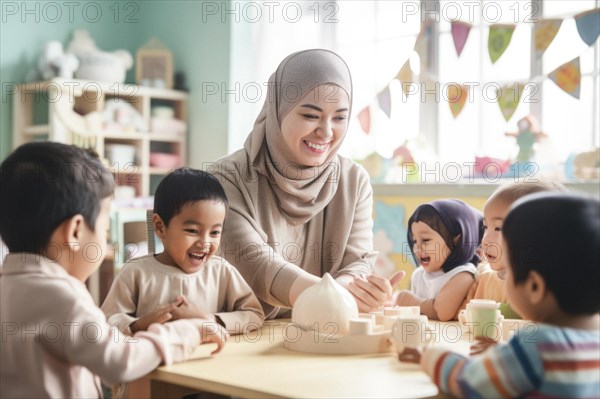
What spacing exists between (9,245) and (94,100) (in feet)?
11.5

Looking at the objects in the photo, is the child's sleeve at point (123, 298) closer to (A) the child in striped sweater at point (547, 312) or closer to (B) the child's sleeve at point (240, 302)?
(B) the child's sleeve at point (240, 302)

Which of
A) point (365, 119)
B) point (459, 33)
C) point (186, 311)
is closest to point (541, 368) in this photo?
point (186, 311)

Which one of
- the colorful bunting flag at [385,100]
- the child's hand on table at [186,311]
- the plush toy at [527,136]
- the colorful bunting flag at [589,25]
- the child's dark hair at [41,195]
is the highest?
the colorful bunting flag at [589,25]

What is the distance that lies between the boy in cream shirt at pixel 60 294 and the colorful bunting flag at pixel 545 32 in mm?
2370

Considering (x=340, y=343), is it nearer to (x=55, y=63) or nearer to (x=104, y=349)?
(x=104, y=349)

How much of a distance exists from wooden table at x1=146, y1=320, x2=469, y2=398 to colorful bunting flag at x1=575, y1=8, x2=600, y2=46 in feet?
6.65

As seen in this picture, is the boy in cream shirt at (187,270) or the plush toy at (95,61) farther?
the plush toy at (95,61)

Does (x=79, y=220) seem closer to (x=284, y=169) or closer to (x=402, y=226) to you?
(x=284, y=169)

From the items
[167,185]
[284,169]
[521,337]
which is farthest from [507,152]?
[521,337]

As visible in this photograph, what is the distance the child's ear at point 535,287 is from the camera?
114 cm

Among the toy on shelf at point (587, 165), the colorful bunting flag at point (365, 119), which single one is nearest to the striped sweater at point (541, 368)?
the toy on shelf at point (587, 165)

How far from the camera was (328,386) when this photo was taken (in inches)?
47.2

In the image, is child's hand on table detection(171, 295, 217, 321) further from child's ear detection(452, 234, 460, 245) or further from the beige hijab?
child's ear detection(452, 234, 460, 245)

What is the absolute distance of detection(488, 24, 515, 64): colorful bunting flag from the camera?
3453 millimetres
